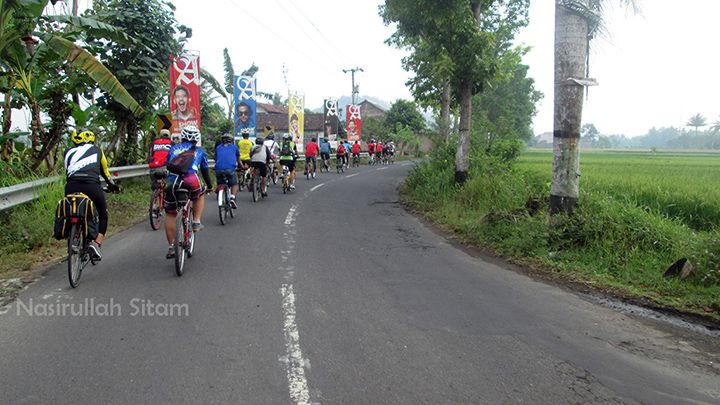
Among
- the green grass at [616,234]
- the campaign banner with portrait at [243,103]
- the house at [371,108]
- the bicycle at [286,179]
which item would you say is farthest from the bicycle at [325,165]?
the house at [371,108]

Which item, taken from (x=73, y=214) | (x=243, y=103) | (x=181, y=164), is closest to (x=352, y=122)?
(x=243, y=103)

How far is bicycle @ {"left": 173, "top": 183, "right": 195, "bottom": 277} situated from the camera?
21.7 ft

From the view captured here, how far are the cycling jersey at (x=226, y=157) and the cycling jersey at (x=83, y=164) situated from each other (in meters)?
4.45

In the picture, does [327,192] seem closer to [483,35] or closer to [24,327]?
[483,35]

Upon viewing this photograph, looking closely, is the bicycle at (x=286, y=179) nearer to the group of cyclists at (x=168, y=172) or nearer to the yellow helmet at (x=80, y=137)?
the group of cyclists at (x=168, y=172)

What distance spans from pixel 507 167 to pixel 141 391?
13.7 metres

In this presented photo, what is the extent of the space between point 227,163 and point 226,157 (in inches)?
5.7

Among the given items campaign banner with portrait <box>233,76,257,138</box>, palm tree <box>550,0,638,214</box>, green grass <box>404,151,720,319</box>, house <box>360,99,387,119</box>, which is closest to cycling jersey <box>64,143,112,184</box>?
green grass <box>404,151,720,319</box>

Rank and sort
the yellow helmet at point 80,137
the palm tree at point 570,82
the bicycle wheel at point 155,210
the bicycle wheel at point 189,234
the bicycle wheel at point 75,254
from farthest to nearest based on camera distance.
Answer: the bicycle wheel at point 155,210 < the palm tree at point 570,82 < the bicycle wheel at point 189,234 < the yellow helmet at point 80,137 < the bicycle wheel at point 75,254

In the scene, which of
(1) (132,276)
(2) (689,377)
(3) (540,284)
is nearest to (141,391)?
(1) (132,276)

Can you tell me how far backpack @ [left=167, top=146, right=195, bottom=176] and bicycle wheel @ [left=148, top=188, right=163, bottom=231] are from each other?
316cm

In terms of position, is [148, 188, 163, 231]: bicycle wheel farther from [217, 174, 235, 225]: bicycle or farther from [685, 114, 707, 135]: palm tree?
[685, 114, 707, 135]: palm tree

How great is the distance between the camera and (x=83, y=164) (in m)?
6.37

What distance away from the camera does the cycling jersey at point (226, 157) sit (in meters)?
11.0
